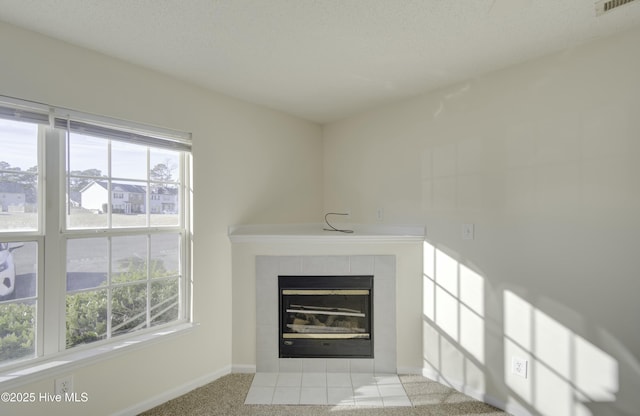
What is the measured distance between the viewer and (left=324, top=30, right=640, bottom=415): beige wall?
6.30 ft

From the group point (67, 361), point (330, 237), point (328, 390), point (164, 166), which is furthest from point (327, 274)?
point (67, 361)

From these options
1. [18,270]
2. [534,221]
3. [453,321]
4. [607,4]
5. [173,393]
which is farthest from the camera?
[453,321]

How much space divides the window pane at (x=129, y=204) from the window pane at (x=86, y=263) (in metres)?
0.18

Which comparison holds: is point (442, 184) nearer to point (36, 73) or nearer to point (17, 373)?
point (36, 73)

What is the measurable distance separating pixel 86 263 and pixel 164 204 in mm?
643

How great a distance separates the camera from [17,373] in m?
1.88

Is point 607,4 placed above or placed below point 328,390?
above

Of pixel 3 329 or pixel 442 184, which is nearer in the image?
pixel 3 329

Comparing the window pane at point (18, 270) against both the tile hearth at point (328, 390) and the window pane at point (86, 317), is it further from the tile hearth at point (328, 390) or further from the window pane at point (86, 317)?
the tile hearth at point (328, 390)

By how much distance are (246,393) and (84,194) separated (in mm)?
1797

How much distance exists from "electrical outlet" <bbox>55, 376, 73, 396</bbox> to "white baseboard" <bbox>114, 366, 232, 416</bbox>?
1.18ft

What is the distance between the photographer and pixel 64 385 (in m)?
2.03

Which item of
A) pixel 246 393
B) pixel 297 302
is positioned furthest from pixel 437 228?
pixel 246 393

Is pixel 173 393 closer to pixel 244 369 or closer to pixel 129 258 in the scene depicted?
pixel 244 369
